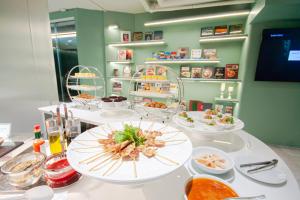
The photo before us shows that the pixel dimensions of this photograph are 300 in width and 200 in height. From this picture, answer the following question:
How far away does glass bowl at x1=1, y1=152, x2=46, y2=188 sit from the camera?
23.6 inches

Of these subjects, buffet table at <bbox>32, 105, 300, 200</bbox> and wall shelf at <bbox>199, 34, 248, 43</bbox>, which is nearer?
buffet table at <bbox>32, 105, 300, 200</bbox>

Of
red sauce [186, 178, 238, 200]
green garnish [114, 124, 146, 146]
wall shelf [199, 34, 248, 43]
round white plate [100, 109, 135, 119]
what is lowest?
red sauce [186, 178, 238, 200]

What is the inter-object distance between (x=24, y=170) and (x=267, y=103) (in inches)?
132

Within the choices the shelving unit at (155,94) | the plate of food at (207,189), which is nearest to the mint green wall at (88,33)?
the shelving unit at (155,94)

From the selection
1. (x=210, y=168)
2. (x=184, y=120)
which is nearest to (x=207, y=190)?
(x=210, y=168)

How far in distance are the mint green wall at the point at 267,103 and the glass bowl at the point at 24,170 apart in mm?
3039

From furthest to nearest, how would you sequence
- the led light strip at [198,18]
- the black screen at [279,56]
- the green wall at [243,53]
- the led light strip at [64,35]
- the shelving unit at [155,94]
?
the led light strip at [64,35] → the led light strip at [198,18] → the green wall at [243,53] → the black screen at [279,56] → the shelving unit at [155,94]

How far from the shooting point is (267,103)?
257 centimetres

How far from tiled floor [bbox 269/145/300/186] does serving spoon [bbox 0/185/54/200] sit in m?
2.89

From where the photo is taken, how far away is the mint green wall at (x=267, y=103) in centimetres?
244

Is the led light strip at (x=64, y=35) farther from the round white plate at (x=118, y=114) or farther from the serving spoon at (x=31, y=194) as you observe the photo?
the serving spoon at (x=31, y=194)

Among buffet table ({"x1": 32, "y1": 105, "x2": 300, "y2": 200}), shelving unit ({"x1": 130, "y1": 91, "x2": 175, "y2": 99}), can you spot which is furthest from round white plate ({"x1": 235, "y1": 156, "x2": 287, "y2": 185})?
shelving unit ({"x1": 130, "y1": 91, "x2": 175, "y2": 99})

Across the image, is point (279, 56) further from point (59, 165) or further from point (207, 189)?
point (59, 165)

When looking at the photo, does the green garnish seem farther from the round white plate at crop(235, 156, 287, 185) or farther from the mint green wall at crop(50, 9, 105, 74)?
the mint green wall at crop(50, 9, 105, 74)
